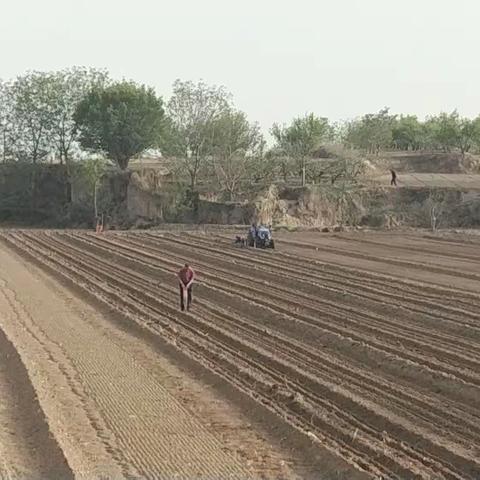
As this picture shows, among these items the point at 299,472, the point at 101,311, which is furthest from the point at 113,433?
the point at 101,311

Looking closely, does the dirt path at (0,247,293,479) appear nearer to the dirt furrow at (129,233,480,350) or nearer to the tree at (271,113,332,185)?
the dirt furrow at (129,233,480,350)

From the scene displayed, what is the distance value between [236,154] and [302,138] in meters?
6.95

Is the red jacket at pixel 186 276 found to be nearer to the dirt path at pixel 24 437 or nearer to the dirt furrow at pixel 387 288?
the dirt furrow at pixel 387 288

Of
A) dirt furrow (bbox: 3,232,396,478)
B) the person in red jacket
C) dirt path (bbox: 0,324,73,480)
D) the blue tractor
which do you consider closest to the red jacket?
the person in red jacket

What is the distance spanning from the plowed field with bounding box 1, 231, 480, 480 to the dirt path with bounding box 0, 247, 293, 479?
742 millimetres

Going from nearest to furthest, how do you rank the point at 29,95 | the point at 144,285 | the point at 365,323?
the point at 365,323, the point at 144,285, the point at 29,95

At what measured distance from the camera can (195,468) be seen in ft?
27.6

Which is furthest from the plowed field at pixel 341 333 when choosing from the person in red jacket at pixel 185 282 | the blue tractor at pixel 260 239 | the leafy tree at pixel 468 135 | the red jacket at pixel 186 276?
the leafy tree at pixel 468 135

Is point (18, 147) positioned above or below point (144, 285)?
above

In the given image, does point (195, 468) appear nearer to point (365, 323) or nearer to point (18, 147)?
point (365, 323)

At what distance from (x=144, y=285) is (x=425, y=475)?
16212mm

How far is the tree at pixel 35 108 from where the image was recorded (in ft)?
212

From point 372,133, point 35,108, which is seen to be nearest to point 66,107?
point 35,108

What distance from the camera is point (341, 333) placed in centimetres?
1569
